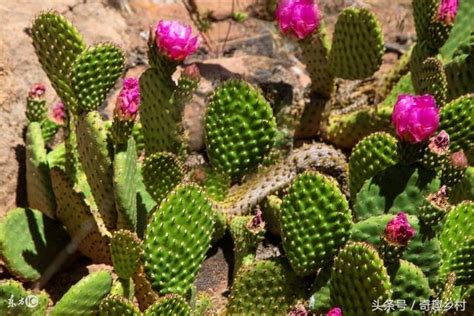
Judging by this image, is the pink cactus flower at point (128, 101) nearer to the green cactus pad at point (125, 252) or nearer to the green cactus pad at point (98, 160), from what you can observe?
the green cactus pad at point (98, 160)

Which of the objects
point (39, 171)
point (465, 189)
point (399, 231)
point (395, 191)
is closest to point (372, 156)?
point (395, 191)

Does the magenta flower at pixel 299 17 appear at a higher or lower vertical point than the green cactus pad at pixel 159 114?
higher

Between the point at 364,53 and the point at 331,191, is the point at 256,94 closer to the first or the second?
the point at 331,191

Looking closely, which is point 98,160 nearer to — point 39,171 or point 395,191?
point 39,171

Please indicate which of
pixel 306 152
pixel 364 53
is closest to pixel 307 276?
pixel 306 152

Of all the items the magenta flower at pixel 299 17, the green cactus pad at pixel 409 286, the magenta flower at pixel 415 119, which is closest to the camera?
the green cactus pad at pixel 409 286

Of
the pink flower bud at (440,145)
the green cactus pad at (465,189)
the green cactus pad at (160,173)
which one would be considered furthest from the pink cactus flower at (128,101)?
Result: the green cactus pad at (465,189)
